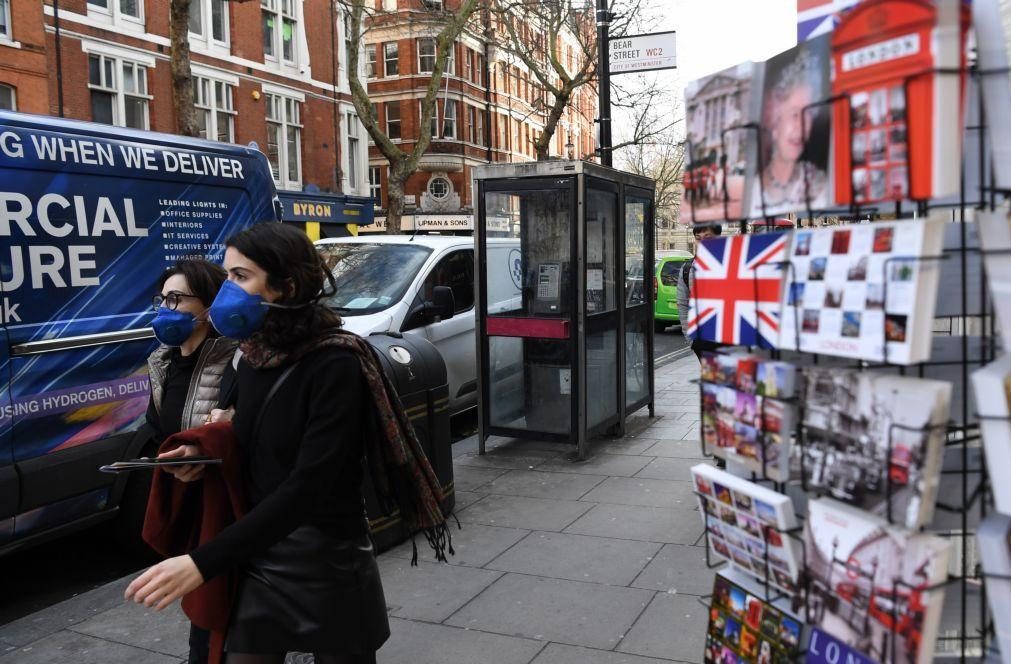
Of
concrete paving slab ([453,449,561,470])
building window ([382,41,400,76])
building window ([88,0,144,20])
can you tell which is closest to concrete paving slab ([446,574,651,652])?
concrete paving slab ([453,449,561,470])

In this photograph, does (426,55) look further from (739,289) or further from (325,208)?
(739,289)

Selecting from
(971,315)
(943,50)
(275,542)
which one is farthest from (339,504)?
(943,50)

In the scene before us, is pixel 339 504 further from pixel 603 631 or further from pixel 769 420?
pixel 603 631

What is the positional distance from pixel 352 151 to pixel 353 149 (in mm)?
78

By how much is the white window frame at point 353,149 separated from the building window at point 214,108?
5.84m

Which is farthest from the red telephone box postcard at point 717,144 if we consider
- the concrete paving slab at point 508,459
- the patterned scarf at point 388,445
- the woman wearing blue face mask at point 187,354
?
the concrete paving slab at point 508,459

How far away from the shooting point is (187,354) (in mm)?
3473

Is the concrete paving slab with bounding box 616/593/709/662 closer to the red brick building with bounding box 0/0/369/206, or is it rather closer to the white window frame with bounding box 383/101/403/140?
the red brick building with bounding box 0/0/369/206

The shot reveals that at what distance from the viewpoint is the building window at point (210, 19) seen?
2278 cm

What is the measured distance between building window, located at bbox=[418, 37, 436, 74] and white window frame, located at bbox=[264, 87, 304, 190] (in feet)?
58.5

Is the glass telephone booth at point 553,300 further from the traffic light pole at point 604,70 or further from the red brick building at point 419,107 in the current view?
the red brick building at point 419,107

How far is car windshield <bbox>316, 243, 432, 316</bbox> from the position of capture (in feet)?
25.5

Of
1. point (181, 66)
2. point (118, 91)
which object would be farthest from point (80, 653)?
point (118, 91)

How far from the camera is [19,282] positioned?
4.46m
